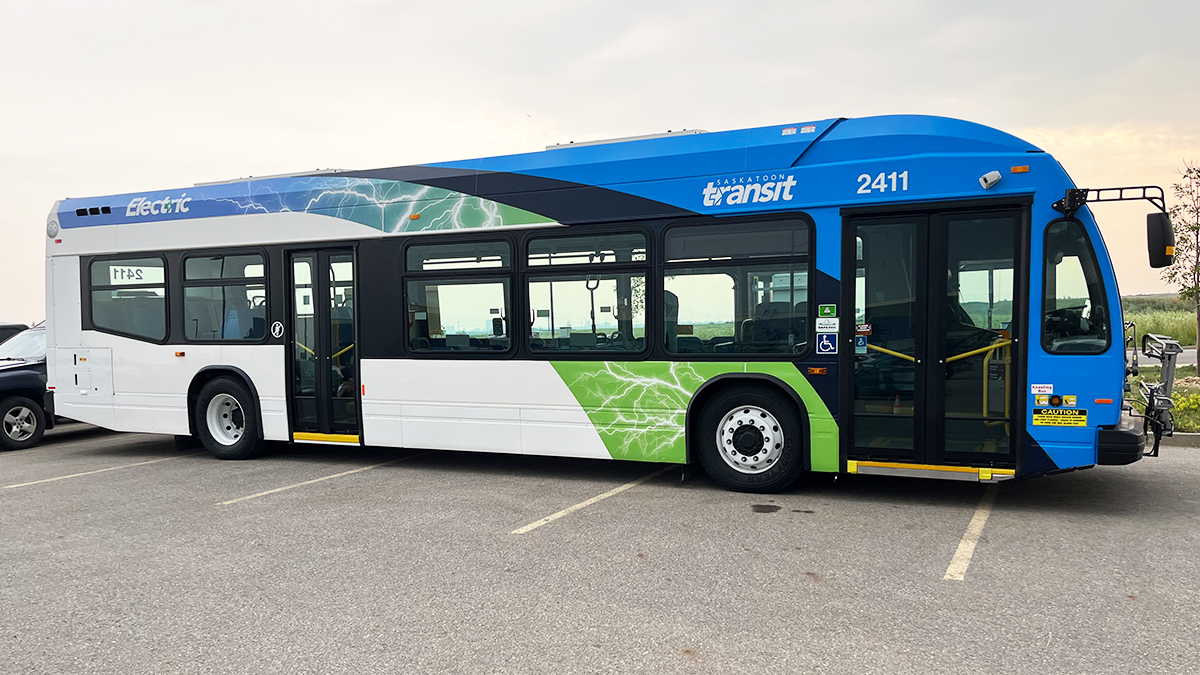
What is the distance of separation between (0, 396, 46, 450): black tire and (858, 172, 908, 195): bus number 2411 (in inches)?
458

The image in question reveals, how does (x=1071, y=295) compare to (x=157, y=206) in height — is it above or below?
below

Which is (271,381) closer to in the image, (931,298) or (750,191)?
(750,191)

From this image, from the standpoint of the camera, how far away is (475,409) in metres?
8.62

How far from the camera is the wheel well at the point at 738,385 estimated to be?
7219mm

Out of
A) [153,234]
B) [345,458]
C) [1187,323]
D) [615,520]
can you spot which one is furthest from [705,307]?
[1187,323]

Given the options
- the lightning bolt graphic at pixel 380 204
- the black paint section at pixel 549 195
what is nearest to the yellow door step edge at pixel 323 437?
the lightning bolt graphic at pixel 380 204

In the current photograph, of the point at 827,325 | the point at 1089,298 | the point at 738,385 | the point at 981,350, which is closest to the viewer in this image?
the point at 1089,298

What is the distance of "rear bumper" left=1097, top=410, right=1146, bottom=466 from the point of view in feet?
20.7

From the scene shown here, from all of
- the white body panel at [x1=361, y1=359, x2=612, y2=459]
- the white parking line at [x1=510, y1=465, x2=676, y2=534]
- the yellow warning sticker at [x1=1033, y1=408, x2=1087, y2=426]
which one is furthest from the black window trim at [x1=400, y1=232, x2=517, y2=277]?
the yellow warning sticker at [x1=1033, y1=408, x2=1087, y2=426]

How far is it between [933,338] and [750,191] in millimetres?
2017

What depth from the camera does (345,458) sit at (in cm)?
1009

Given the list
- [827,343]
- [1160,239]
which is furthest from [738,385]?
[1160,239]

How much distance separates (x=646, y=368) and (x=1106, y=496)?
4.16 m

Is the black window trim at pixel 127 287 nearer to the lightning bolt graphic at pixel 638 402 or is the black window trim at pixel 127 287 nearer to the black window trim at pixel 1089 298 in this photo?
the lightning bolt graphic at pixel 638 402
